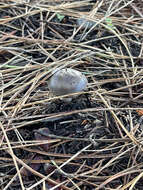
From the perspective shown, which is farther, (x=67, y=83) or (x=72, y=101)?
(x=72, y=101)

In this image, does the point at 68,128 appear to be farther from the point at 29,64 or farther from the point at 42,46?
the point at 42,46

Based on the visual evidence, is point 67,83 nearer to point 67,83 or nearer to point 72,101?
point 67,83

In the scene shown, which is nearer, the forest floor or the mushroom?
A: the forest floor

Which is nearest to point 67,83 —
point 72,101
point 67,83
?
point 67,83

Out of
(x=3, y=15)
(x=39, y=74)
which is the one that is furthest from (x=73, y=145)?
(x=3, y=15)

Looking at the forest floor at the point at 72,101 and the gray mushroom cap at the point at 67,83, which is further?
the gray mushroom cap at the point at 67,83

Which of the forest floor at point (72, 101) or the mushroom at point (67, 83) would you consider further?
the mushroom at point (67, 83)

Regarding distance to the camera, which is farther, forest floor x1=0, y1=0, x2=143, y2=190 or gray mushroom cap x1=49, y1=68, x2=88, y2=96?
gray mushroom cap x1=49, y1=68, x2=88, y2=96
